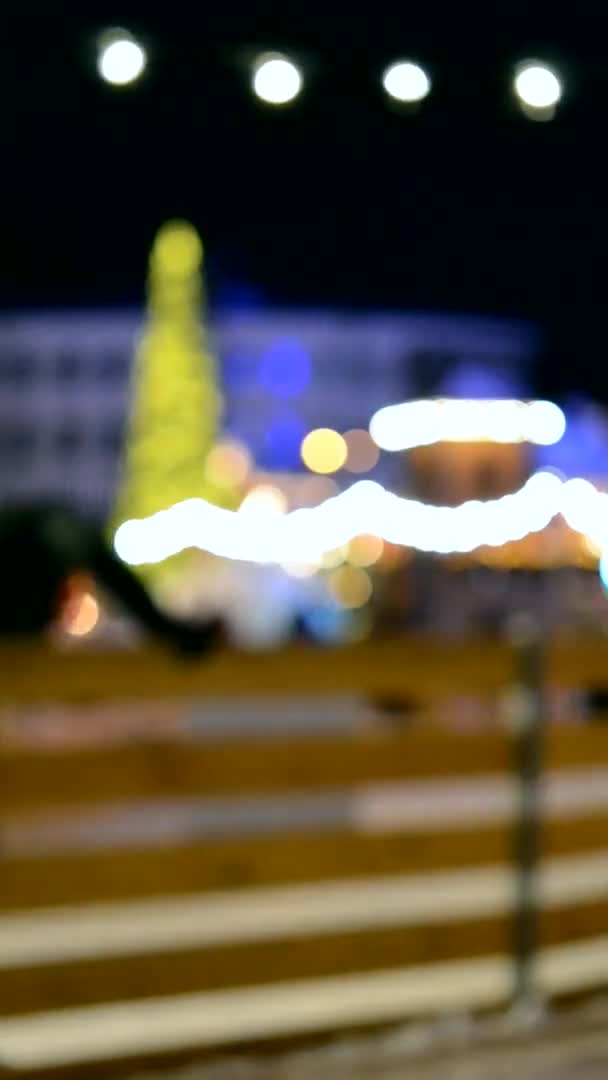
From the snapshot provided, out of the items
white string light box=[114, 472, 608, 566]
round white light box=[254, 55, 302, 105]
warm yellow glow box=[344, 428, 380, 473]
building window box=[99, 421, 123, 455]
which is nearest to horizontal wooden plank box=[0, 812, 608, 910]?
round white light box=[254, 55, 302, 105]

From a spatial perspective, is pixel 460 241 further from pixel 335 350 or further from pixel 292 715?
pixel 292 715

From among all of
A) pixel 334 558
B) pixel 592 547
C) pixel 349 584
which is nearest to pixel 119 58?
pixel 592 547

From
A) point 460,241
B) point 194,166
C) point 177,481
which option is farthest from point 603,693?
point 460,241

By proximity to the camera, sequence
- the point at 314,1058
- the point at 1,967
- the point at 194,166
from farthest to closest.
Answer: the point at 194,166 < the point at 314,1058 < the point at 1,967

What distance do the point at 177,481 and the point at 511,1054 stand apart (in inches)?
1004

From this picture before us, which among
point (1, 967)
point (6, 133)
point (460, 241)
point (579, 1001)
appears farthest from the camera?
point (460, 241)

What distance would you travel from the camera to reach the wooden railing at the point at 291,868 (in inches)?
128

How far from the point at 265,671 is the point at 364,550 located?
27.8 metres

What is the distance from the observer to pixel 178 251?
30125 millimetres

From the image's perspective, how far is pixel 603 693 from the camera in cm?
422

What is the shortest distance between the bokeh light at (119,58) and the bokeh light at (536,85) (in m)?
1.56

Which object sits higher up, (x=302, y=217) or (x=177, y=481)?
(x=302, y=217)

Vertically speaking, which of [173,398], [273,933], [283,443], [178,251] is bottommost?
[273,933]

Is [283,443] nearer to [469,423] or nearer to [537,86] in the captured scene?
[469,423]
